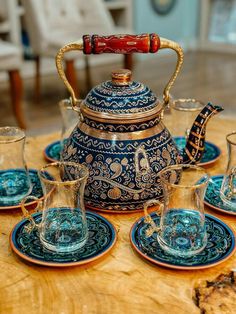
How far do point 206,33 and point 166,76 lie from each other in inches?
44.1

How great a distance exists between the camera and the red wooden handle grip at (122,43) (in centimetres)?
95

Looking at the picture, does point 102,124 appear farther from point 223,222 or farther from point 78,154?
point 223,222

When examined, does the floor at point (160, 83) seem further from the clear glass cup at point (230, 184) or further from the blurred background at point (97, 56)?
the clear glass cup at point (230, 184)

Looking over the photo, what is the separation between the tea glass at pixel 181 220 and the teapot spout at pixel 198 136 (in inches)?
7.9

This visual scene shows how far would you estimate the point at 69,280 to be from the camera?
79cm

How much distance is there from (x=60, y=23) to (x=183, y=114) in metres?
2.29

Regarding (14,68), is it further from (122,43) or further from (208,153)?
(122,43)

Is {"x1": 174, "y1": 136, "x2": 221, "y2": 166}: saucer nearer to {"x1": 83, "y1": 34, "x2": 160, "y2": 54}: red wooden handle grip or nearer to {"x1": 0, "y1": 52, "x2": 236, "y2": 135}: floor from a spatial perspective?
{"x1": 83, "y1": 34, "x2": 160, "y2": 54}: red wooden handle grip

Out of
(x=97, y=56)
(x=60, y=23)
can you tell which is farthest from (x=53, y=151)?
(x=97, y=56)

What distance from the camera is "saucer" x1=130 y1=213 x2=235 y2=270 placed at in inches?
31.6

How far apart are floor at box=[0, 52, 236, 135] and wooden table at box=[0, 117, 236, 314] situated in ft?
6.61

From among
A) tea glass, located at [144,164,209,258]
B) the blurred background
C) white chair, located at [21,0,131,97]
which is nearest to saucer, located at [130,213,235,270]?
tea glass, located at [144,164,209,258]

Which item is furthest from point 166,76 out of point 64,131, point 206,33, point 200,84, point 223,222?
point 223,222

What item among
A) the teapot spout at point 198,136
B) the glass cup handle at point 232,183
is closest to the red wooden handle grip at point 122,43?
the teapot spout at point 198,136
